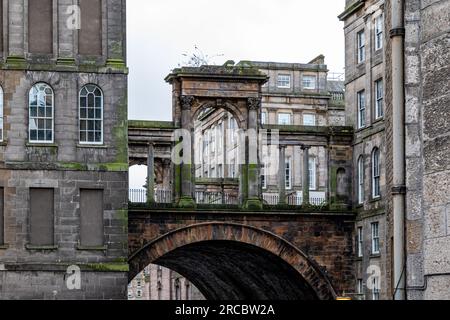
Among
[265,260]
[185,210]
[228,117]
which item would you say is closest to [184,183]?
[185,210]

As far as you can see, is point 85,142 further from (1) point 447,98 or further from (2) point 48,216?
(1) point 447,98

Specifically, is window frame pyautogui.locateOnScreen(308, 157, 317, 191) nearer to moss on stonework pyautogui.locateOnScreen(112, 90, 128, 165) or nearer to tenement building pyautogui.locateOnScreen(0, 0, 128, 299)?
moss on stonework pyautogui.locateOnScreen(112, 90, 128, 165)

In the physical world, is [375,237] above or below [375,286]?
above

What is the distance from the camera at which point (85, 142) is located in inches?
1975

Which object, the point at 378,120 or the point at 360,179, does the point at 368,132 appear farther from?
the point at 360,179

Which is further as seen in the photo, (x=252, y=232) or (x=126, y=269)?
(x=252, y=232)

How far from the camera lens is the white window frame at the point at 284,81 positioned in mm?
97500

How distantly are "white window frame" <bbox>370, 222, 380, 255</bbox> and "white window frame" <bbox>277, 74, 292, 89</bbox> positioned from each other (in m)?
41.9

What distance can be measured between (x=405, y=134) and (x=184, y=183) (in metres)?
47.0

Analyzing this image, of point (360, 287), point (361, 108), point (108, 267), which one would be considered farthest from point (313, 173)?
point (108, 267)

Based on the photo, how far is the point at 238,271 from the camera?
65.9 metres

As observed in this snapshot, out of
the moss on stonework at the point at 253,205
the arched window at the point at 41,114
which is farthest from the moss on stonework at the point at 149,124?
the arched window at the point at 41,114

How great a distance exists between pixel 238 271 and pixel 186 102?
12668mm

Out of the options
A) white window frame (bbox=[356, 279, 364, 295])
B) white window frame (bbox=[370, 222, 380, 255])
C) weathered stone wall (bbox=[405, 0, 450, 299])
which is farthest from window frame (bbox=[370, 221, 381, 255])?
weathered stone wall (bbox=[405, 0, 450, 299])
